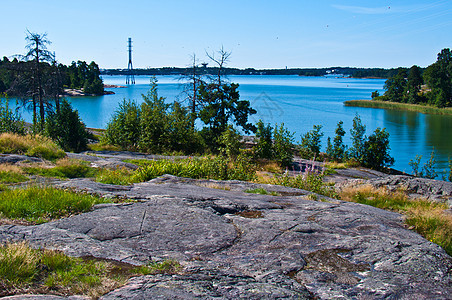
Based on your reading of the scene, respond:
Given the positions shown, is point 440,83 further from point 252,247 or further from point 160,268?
point 160,268

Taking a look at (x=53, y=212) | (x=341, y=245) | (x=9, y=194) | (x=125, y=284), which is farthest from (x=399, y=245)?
(x=9, y=194)

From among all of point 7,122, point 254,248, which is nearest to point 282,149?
point 7,122

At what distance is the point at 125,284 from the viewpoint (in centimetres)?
386

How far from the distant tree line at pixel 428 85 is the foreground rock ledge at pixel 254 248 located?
105843 mm

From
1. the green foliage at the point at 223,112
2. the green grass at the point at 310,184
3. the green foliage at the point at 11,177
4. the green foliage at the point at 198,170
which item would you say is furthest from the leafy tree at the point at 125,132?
the green grass at the point at 310,184

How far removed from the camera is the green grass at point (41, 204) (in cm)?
606

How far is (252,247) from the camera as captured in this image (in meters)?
5.31

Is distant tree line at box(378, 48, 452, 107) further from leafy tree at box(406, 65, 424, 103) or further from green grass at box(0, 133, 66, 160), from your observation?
green grass at box(0, 133, 66, 160)

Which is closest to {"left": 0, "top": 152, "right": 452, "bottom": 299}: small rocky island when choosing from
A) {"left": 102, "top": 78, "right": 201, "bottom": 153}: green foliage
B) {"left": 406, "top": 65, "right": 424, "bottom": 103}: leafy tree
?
{"left": 102, "top": 78, "right": 201, "bottom": 153}: green foliage

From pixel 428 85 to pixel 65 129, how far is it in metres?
114

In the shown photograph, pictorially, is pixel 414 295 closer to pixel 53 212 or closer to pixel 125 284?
pixel 125 284

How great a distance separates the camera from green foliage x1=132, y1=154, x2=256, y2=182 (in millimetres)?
11812

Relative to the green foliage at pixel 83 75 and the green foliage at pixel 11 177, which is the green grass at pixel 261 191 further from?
the green foliage at pixel 83 75

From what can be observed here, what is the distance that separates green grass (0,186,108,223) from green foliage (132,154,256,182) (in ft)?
13.9
